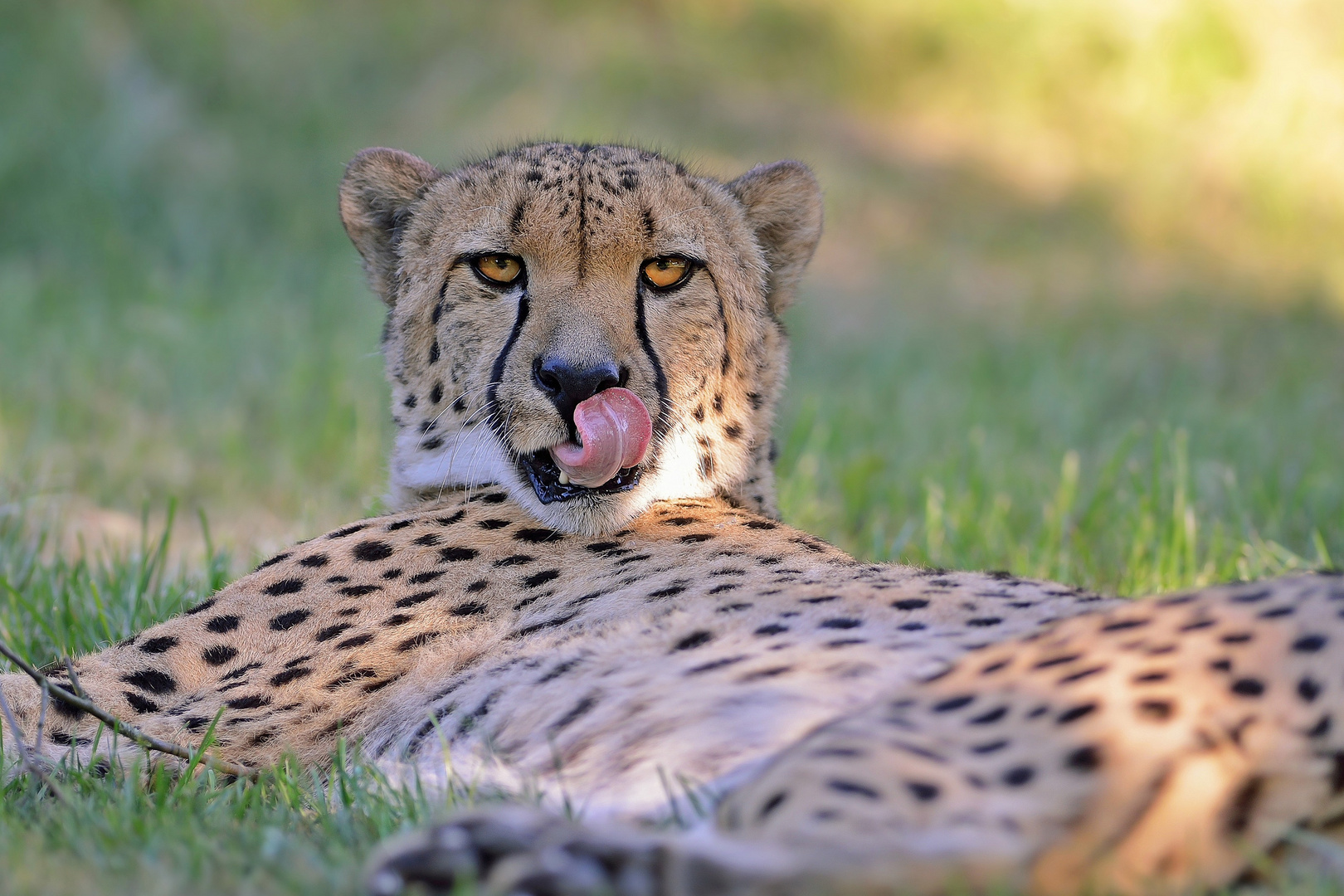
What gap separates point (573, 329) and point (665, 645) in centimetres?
80

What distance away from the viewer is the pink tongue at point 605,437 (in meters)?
3.00

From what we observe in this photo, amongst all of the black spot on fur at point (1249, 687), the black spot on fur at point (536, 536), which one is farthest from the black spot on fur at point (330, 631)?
the black spot on fur at point (1249, 687)

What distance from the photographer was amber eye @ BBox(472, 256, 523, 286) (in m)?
3.25

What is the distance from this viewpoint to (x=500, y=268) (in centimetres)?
326

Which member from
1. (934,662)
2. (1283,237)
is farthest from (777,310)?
(1283,237)

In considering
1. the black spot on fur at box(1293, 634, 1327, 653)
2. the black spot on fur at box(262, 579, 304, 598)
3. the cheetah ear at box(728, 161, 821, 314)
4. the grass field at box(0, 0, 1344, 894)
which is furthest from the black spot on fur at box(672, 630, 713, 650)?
the cheetah ear at box(728, 161, 821, 314)

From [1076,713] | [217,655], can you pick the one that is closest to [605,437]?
[217,655]

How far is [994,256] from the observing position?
10.6 metres

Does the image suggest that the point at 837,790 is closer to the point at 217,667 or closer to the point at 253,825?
the point at 253,825

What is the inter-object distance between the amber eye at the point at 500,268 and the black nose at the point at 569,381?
0.30 metres

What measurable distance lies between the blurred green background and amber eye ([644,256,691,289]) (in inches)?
58.3

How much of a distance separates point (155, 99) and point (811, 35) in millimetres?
5370

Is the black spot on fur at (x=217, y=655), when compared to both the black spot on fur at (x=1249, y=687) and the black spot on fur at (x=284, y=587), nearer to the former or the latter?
the black spot on fur at (x=284, y=587)

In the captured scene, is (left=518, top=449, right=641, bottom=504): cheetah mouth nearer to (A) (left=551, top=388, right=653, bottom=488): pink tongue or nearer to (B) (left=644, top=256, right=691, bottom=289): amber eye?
(A) (left=551, top=388, right=653, bottom=488): pink tongue
